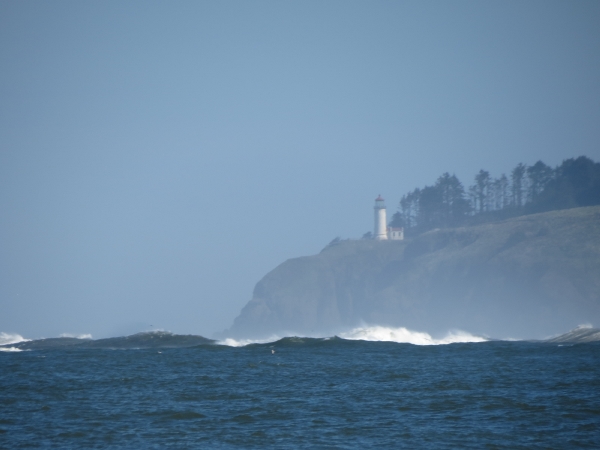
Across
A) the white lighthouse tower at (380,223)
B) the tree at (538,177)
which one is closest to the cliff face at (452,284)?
the white lighthouse tower at (380,223)

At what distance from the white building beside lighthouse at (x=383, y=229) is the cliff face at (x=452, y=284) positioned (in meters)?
4.06

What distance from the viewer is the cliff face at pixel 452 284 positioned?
12656 cm

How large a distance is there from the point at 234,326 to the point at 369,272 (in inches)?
1440

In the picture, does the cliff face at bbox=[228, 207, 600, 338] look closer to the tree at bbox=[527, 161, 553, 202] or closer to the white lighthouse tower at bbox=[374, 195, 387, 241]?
A: the white lighthouse tower at bbox=[374, 195, 387, 241]

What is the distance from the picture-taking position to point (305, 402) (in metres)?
25.5

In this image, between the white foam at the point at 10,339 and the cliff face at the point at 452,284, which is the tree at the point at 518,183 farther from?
the white foam at the point at 10,339

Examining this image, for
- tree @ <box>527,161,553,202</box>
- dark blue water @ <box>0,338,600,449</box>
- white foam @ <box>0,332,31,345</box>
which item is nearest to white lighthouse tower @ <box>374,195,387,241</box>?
tree @ <box>527,161,553,202</box>

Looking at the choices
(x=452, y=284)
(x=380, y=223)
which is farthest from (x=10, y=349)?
(x=380, y=223)

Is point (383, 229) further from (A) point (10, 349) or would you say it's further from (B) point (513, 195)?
(A) point (10, 349)

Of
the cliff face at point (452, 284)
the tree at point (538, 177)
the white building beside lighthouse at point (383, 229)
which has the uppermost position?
the tree at point (538, 177)

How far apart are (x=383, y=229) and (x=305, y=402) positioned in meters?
160

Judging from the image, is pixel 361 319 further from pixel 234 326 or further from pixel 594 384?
pixel 594 384

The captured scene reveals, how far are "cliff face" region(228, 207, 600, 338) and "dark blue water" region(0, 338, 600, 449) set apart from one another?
88.9 m

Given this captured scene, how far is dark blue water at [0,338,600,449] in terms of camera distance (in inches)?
776
